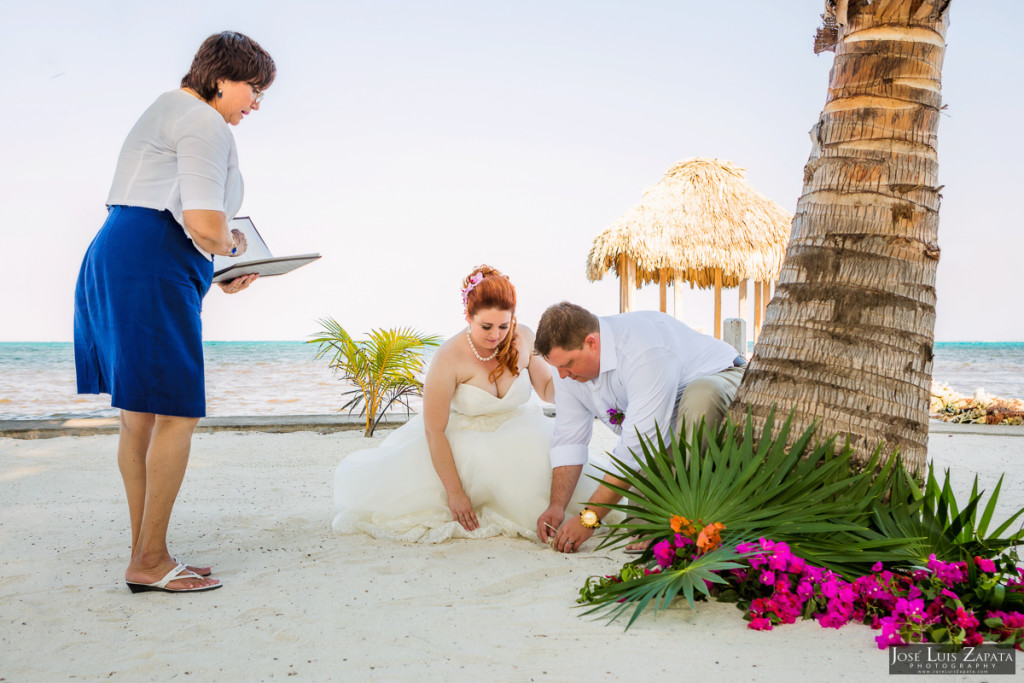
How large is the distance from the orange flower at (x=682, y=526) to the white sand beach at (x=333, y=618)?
0.91 ft

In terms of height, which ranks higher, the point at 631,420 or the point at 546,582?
the point at 631,420

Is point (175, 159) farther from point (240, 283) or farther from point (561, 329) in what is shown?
point (561, 329)

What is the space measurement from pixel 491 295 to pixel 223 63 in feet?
5.50

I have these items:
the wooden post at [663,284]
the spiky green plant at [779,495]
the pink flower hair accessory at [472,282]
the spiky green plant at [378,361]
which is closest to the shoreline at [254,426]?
the spiky green plant at [378,361]

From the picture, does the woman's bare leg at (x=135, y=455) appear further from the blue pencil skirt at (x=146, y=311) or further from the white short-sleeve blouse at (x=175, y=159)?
the white short-sleeve blouse at (x=175, y=159)

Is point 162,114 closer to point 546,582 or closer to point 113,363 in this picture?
point 113,363

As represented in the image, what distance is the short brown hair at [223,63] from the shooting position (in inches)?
111

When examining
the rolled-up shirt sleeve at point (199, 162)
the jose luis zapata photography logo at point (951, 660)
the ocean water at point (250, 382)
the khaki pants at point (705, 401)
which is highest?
the rolled-up shirt sleeve at point (199, 162)

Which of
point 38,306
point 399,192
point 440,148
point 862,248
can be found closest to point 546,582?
point 862,248

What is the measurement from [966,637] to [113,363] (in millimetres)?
3076

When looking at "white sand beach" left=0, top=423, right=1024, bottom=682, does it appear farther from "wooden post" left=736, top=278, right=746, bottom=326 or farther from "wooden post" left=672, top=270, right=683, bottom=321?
"wooden post" left=736, top=278, right=746, bottom=326

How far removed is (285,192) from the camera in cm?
4062

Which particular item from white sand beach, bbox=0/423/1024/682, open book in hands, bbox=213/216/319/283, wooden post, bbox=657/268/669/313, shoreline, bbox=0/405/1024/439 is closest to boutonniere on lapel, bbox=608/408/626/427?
white sand beach, bbox=0/423/1024/682

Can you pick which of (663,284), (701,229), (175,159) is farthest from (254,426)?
(663,284)
